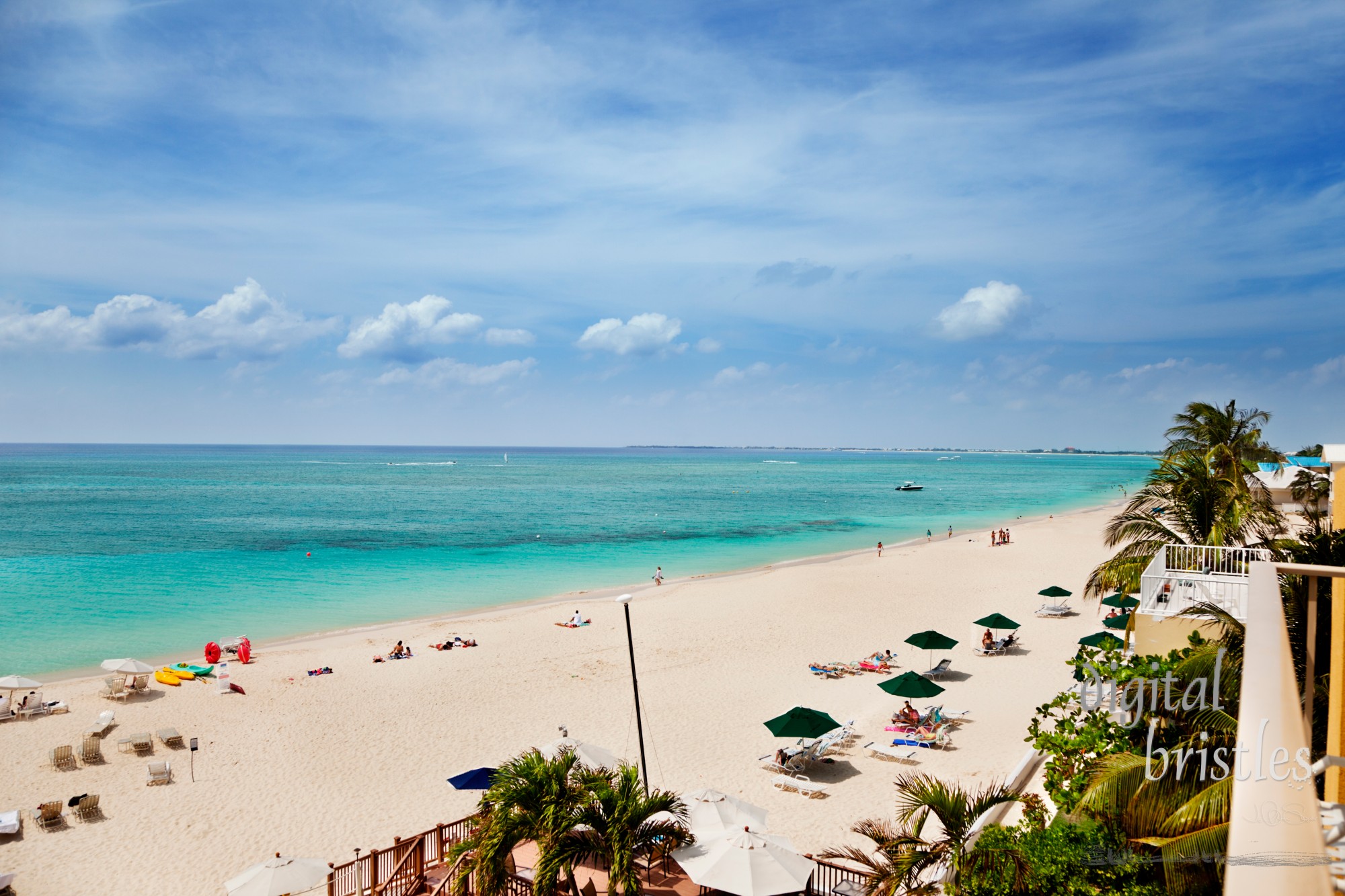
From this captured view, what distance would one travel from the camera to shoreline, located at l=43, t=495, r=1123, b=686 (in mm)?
27328

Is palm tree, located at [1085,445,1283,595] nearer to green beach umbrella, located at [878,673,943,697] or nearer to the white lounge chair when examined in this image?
green beach umbrella, located at [878,673,943,697]

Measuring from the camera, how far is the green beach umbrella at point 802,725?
16.5 m

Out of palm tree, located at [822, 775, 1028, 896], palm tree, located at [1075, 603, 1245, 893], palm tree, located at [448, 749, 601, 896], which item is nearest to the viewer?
palm tree, located at [1075, 603, 1245, 893]

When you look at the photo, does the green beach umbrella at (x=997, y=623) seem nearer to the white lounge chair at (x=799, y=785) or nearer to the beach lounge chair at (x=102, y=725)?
the white lounge chair at (x=799, y=785)

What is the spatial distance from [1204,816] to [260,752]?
18.9 meters

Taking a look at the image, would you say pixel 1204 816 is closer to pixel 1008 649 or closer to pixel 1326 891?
pixel 1326 891

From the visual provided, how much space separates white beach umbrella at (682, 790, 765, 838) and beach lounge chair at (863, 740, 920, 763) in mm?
5262

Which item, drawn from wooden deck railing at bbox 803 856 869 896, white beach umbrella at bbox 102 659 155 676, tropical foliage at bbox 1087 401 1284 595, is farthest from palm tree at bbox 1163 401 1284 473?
white beach umbrella at bbox 102 659 155 676

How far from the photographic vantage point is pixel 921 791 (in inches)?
299

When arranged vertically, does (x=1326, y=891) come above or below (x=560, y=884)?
above

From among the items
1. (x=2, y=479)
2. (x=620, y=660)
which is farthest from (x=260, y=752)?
(x=2, y=479)

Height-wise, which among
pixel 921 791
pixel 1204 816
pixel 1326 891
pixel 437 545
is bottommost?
pixel 437 545

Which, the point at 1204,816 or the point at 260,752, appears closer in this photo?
the point at 1204,816

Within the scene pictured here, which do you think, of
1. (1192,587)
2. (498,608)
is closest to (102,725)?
(498,608)
